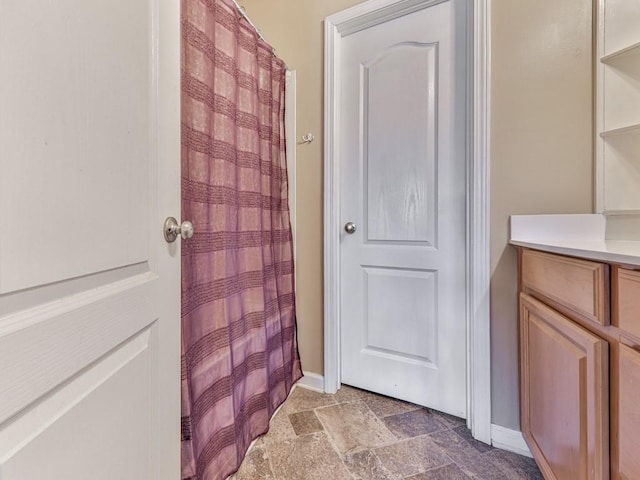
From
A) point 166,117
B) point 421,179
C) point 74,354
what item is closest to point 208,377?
point 74,354

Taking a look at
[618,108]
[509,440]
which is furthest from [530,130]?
[509,440]

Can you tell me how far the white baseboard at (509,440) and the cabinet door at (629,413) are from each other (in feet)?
2.43

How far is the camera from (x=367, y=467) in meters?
1.21

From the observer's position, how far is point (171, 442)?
732 mm

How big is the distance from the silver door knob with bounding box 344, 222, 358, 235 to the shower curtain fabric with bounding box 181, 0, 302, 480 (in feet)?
1.24

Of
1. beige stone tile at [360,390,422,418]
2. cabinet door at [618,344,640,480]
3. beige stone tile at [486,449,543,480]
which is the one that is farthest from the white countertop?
beige stone tile at [360,390,422,418]

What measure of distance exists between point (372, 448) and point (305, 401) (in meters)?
0.47

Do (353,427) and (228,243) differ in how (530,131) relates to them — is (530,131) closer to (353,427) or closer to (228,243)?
(228,243)

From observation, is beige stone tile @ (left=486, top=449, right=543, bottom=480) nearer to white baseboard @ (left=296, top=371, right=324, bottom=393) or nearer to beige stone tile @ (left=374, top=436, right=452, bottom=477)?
beige stone tile @ (left=374, top=436, right=452, bottom=477)

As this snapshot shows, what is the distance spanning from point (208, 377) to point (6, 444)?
0.78 m

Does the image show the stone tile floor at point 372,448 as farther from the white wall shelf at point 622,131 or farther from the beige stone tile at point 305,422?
the white wall shelf at point 622,131

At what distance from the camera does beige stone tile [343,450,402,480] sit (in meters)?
1.17

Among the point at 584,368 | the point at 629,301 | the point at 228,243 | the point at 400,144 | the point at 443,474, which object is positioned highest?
the point at 400,144

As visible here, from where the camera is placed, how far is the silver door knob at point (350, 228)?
5.66ft
